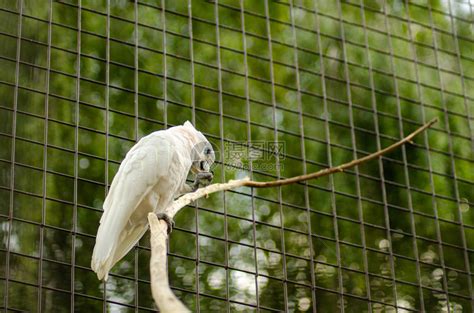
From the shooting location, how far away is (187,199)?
297cm

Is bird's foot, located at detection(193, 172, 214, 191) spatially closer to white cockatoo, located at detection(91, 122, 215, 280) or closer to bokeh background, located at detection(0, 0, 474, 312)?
white cockatoo, located at detection(91, 122, 215, 280)

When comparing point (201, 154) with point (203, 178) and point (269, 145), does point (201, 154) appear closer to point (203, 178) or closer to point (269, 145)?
point (203, 178)

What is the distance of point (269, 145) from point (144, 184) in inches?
48.7

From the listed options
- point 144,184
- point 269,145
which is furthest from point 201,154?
point 269,145

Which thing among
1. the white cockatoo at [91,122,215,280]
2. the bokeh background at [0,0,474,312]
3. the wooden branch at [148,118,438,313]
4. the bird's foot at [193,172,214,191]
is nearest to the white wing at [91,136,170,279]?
the white cockatoo at [91,122,215,280]

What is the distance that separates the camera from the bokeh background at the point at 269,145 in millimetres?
4574

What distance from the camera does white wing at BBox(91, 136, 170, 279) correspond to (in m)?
3.23

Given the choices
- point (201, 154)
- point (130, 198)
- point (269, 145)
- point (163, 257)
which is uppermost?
point (269, 145)

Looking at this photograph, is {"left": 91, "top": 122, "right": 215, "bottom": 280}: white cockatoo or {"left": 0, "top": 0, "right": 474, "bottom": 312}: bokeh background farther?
{"left": 0, "top": 0, "right": 474, "bottom": 312}: bokeh background

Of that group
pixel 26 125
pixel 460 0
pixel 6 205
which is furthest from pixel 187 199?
pixel 460 0

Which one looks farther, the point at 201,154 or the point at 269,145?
the point at 269,145

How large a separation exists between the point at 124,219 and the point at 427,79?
327 cm

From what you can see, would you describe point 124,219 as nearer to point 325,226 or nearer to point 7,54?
point 7,54

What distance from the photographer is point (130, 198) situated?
Answer: 3316mm
